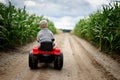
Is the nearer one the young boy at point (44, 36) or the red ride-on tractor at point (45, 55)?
the red ride-on tractor at point (45, 55)

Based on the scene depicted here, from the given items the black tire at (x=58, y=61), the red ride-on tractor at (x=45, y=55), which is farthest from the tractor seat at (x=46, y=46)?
the black tire at (x=58, y=61)

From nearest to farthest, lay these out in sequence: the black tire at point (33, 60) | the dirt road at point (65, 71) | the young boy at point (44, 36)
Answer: the dirt road at point (65, 71), the black tire at point (33, 60), the young boy at point (44, 36)

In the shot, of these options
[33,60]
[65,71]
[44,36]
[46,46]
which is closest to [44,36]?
[44,36]

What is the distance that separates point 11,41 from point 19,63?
3537 millimetres

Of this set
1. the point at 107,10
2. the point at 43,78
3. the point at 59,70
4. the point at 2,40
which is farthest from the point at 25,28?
the point at 43,78

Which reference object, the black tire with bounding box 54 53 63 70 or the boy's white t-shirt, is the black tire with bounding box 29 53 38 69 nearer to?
the black tire with bounding box 54 53 63 70

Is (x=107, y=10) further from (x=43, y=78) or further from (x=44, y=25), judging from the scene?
(x=43, y=78)

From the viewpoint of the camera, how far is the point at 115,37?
12625 mm

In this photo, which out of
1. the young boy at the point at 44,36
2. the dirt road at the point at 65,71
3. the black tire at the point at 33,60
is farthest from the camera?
the young boy at the point at 44,36

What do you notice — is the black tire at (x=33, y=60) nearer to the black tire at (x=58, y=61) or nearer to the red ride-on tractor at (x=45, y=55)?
the red ride-on tractor at (x=45, y=55)

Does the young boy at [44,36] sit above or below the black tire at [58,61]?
above

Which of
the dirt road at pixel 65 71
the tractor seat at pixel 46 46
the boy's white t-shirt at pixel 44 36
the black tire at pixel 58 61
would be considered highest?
the boy's white t-shirt at pixel 44 36

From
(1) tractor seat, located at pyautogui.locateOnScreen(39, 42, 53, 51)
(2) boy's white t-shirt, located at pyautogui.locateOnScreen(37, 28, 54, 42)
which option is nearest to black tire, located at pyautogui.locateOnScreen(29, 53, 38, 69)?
(1) tractor seat, located at pyautogui.locateOnScreen(39, 42, 53, 51)

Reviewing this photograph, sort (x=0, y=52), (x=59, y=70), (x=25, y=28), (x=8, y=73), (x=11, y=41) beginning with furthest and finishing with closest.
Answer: (x=25, y=28), (x=11, y=41), (x=0, y=52), (x=59, y=70), (x=8, y=73)
